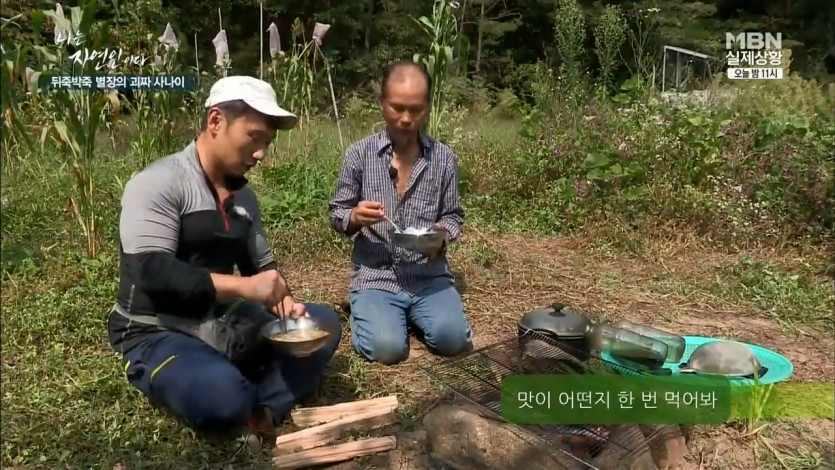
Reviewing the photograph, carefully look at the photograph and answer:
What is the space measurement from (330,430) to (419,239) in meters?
0.81

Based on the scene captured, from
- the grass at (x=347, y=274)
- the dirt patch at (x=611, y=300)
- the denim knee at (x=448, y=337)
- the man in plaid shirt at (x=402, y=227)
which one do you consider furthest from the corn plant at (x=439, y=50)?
the denim knee at (x=448, y=337)

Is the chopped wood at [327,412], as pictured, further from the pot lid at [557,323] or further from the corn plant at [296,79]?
the corn plant at [296,79]

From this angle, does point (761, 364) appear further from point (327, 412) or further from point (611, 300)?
point (327, 412)

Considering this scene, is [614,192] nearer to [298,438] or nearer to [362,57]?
[298,438]

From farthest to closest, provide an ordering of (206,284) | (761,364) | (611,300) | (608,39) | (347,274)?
(608,39)
(347,274)
(611,300)
(761,364)
(206,284)

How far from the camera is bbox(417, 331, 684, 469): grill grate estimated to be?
1974mm

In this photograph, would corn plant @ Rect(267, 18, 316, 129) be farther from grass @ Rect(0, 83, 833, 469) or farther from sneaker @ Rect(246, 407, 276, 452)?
sneaker @ Rect(246, 407, 276, 452)

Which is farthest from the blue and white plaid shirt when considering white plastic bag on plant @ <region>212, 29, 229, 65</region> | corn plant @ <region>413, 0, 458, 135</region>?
white plastic bag on plant @ <region>212, 29, 229, 65</region>

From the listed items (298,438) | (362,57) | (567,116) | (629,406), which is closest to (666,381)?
(629,406)

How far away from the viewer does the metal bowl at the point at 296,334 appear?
2.16 meters

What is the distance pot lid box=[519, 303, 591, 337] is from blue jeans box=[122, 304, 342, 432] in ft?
2.64

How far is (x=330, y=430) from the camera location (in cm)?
223

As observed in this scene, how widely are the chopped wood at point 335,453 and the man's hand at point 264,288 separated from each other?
454 millimetres

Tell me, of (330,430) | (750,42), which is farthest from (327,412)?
(750,42)
